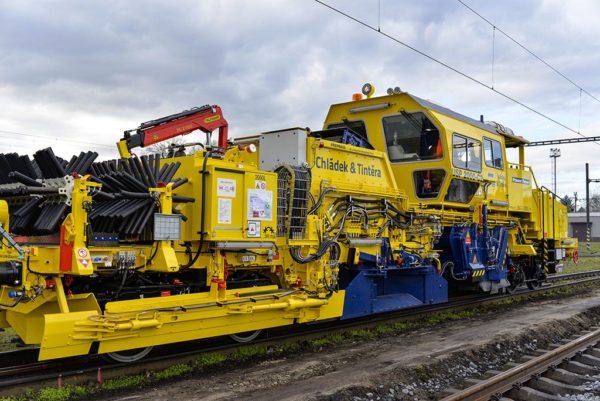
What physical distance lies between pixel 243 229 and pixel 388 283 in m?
3.99

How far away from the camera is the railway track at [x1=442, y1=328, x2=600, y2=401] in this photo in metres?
5.76

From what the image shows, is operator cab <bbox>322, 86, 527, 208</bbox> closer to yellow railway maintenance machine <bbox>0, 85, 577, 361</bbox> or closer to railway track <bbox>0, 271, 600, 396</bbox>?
yellow railway maintenance machine <bbox>0, 85, 577, 361</bbox>

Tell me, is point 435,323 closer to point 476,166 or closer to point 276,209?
point 476,166

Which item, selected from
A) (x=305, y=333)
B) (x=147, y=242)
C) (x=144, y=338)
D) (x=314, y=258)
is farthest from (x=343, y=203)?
(x=144, y=338)

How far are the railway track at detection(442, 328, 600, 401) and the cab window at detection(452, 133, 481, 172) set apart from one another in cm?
396

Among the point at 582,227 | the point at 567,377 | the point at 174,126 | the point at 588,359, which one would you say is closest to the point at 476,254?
the point at 588,359

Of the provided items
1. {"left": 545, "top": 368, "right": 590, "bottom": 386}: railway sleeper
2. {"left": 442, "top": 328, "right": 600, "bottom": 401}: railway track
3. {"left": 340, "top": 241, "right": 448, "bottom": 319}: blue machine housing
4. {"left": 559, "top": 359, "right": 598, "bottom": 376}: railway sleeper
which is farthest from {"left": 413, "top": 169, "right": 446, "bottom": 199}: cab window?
{"left": 545, "top": 368, "right": 590, "bottom": 386}: railway sleeper

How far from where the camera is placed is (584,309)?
11328mm

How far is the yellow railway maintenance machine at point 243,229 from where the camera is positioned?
18.0ft

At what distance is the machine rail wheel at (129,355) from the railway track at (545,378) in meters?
3.38

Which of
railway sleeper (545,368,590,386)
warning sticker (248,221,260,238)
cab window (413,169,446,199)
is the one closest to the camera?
railway sleeper (545,368,590,386)

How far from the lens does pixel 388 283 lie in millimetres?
9672

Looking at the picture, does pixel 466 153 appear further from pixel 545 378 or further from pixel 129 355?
pixel 129 355

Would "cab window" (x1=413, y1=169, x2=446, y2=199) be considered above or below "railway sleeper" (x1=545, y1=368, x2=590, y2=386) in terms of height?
above
